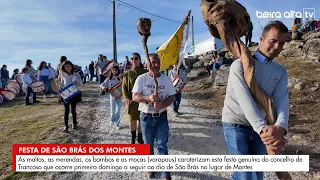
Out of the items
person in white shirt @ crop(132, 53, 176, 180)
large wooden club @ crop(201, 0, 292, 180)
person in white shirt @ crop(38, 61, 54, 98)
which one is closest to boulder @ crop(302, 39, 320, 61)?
person in white shirt @ crop(132, 53, 176, 180)

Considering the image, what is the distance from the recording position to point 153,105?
3959 millimetres

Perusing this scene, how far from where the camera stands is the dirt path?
4520 millimetres

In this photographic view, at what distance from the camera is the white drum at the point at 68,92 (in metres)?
6.70

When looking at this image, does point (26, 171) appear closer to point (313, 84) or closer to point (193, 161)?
point (193, 161)

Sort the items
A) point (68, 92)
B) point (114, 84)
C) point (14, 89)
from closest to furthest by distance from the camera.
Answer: point (68, 92)
point (114, 84)
point (14, 89)

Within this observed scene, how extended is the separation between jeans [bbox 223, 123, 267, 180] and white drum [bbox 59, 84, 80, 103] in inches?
206

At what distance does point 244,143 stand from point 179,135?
163 inches

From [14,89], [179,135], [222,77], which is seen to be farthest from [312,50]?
[14,89]

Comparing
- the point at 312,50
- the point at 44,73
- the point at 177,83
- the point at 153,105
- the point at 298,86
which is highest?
the point at 312,50

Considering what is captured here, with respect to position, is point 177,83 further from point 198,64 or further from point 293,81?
Answer: point 198,64

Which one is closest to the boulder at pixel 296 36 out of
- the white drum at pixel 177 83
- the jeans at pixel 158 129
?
the white drum at pixel 177 83

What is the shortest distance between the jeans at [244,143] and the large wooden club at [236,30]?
0.94 feet

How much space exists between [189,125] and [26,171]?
4.46 meters

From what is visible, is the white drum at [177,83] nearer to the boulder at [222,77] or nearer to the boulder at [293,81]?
the boulder at [293,81]
